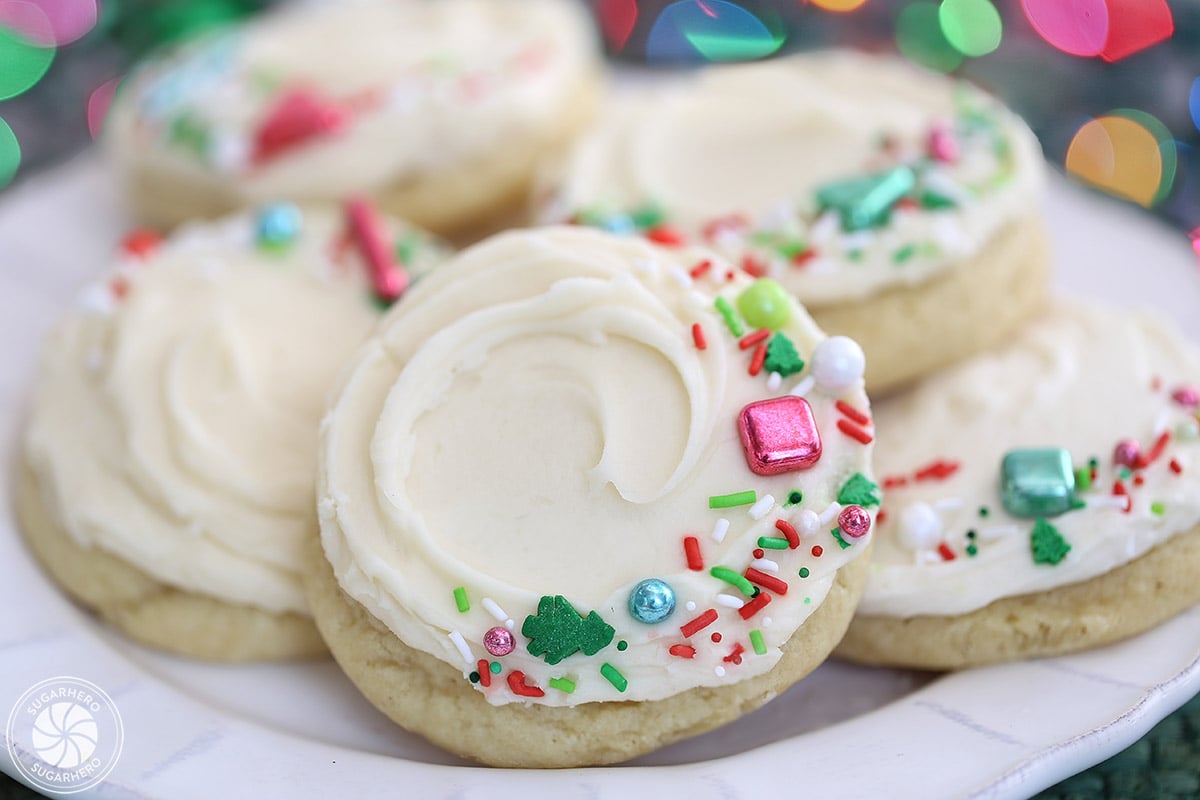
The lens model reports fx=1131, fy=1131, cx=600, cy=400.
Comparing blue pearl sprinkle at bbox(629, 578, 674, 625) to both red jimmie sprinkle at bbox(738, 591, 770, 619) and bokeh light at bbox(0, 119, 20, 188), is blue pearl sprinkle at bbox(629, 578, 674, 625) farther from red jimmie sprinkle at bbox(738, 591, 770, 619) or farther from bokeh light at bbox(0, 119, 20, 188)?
bokeh light at bbox(0, 119, 20, 188)

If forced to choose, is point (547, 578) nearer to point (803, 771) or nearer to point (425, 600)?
point (425, 600)

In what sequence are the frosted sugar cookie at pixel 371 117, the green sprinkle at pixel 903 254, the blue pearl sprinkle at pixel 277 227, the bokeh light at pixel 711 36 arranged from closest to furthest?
the green sprinkle at pixel 903 254 < the blue pearl sprinkle at pixel 277 227 < the frosted sugar cookie at pixel 371 117 < the bokeh light at pixel 711 36

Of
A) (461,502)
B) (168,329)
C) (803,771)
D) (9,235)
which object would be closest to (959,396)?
(803,771)

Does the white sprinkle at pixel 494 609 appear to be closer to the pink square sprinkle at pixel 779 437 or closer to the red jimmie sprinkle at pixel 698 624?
the red jimmie sprinkle at pixel 698 624

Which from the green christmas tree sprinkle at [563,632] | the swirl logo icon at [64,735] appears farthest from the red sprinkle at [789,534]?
the swirl logo icon at [64,735]

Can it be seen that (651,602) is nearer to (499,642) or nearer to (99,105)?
(499,642)

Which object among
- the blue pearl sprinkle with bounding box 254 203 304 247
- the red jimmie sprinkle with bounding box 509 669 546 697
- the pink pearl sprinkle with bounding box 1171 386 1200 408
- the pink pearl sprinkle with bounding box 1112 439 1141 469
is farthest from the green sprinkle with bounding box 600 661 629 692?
the blue pearl sprinkle with bounding box 254 203 304 247
